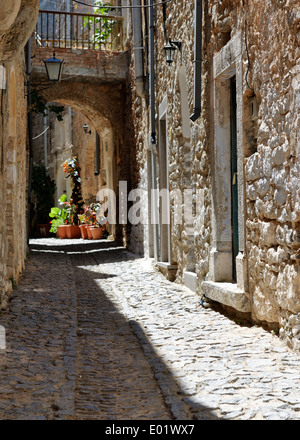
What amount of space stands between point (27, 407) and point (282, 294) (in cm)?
201

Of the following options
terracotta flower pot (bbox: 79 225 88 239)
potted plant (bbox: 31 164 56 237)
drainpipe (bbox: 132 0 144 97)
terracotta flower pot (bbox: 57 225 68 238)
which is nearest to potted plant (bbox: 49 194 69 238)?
terracotta flower pot (bbox: 57 225 68 238)

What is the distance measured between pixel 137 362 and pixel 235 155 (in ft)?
8.37

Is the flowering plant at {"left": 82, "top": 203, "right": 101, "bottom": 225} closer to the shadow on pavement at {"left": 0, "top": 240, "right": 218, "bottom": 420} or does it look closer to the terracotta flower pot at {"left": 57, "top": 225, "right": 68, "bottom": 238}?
the terracotta flower pot at {"left": 57, "top": 225, "right": 68, "bottom": 238}

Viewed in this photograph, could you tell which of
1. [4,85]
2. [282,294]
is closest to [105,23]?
[4,85]

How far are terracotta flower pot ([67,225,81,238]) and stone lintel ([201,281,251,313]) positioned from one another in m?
Answer: 13.3

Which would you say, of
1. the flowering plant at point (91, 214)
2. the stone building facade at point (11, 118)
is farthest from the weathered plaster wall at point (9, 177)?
the flowering plant at point (91, 214)

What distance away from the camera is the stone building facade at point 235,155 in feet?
13.3

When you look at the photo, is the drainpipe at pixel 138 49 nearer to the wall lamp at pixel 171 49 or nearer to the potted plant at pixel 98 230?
the wall lamp at pixel 171 49

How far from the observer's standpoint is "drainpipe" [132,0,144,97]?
1086 cm

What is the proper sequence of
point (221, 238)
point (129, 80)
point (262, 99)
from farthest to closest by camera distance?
1. point (129, 80)
2. point (221, 238)
3. point (262, 99)

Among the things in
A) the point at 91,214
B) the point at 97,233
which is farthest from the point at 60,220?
the point at 97,233

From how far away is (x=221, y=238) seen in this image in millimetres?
5777

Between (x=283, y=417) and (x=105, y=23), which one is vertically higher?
(x=105, y=23)

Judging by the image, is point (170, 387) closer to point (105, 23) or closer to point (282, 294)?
point (282, 294)
